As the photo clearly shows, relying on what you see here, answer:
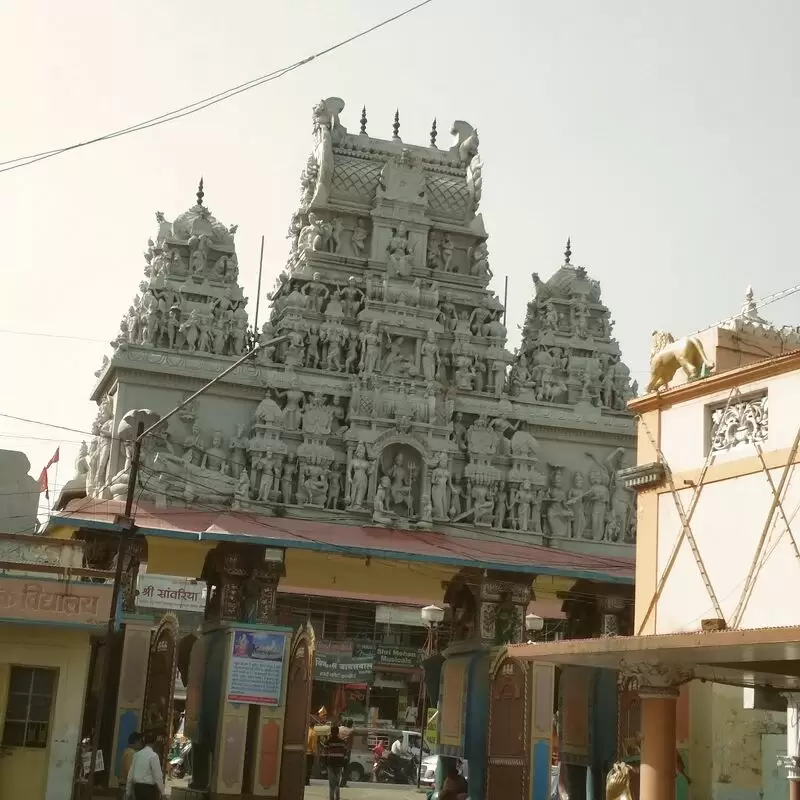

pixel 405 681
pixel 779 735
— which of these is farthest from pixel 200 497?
pixel 779 735

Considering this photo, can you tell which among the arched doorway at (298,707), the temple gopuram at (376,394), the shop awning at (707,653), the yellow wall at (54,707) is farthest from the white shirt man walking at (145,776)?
the temple gopuram at (376,394)

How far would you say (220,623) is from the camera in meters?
23.1

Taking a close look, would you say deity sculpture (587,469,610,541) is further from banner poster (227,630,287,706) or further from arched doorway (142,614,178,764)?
arched doorway (142,614,178,764)

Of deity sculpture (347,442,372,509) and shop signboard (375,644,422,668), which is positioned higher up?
deity sculpture (347,442,372,509)

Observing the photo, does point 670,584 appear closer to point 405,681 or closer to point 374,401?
point 374,401

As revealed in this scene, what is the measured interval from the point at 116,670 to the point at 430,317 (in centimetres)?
2000

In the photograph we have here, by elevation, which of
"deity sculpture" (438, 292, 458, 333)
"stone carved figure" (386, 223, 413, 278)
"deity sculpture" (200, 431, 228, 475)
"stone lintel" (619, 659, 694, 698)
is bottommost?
"stone lintel" (619, 659, 694, 698)

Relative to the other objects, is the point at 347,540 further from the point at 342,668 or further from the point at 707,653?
the point at 342,668

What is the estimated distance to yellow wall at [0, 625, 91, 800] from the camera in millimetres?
19656

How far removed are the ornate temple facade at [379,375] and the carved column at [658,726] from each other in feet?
72.6

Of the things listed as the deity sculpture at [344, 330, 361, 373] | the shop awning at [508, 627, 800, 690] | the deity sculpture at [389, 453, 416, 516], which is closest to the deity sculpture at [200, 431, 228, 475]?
the deity sculpture at [344, 330, 361, 373]

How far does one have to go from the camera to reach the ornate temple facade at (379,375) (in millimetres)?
37125

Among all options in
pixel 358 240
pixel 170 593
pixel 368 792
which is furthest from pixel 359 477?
pixel 368 792

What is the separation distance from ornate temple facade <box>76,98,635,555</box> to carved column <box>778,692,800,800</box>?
20.7 m
